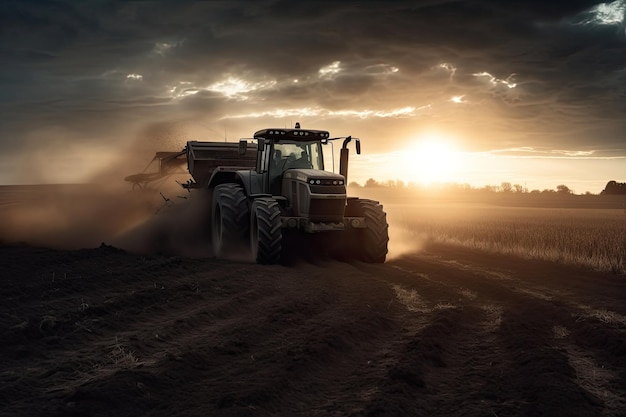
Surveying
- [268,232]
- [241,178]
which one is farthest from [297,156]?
[268,232]

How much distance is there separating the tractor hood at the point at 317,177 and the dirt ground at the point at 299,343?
76.5 inches

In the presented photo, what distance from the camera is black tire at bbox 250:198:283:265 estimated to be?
39.9 feet

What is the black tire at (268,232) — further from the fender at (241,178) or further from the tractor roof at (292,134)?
the tractor roof at (292,134)

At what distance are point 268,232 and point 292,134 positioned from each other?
2.69m

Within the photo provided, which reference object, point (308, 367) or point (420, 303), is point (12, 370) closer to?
point (308, 367)

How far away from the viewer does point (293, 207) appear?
1317 centimetres

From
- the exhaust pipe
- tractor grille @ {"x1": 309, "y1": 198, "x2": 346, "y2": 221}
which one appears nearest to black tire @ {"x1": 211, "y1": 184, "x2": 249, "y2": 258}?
tractor grille @ {"x1": 309, "y1": 198, "x2": 346, "y2": 221}

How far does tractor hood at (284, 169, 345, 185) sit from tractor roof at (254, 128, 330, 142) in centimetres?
91

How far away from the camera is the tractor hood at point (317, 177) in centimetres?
1240

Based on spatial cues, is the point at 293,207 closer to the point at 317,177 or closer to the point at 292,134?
the point at 317,177

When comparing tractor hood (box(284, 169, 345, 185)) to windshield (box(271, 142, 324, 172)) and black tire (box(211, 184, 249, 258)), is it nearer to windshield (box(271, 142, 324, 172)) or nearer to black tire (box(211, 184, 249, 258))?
windshield (box(271, 142, 324, 172))

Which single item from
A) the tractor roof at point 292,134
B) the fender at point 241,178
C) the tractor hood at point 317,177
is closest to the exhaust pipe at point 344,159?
the tractor roof at point 292,134

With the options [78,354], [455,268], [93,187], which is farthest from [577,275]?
[93,187]

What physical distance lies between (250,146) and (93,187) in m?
8.35
